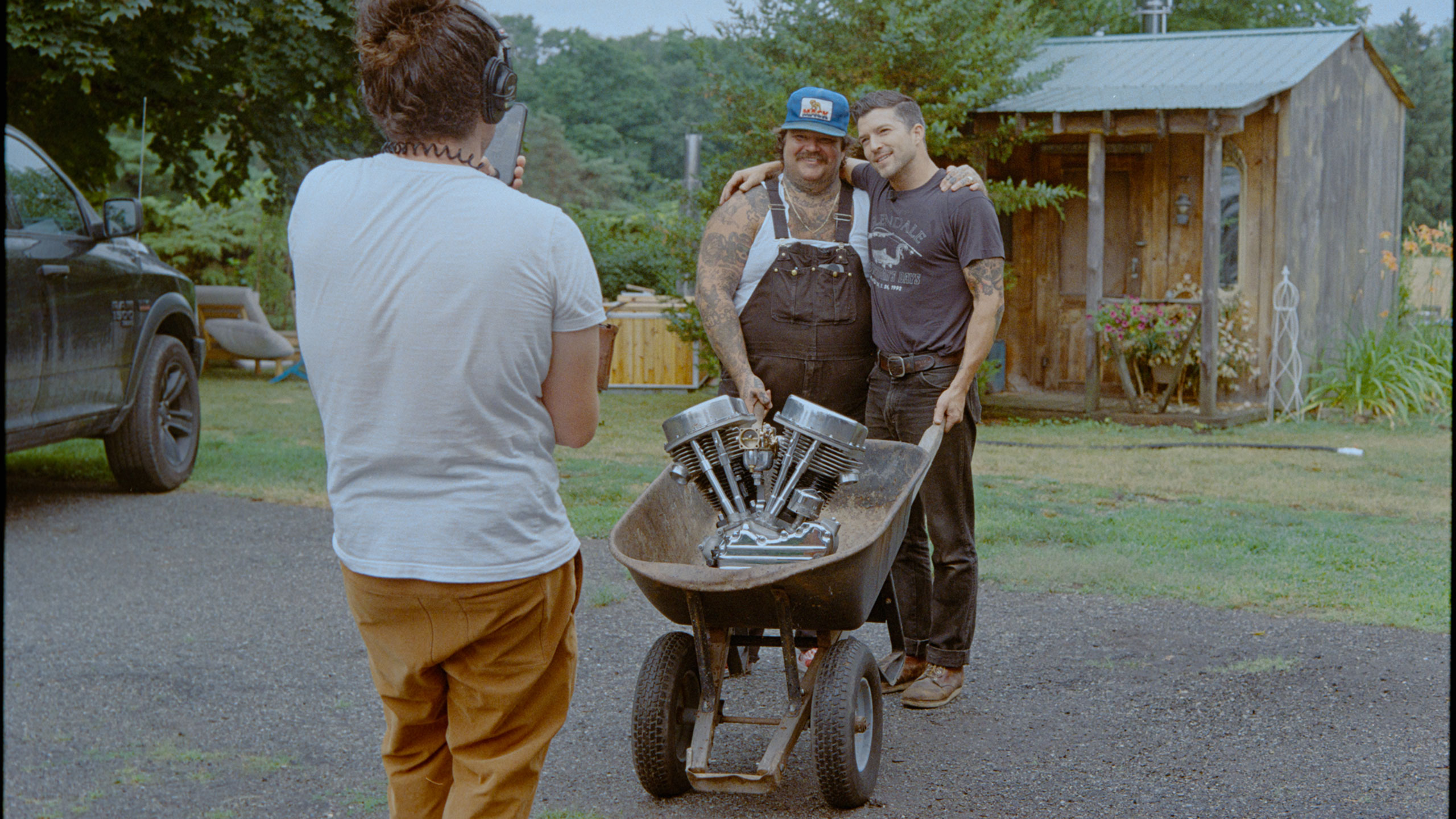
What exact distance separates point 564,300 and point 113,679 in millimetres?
3208

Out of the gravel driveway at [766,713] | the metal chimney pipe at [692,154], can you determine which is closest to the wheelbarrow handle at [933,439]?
the gravel driveway at [766,713]

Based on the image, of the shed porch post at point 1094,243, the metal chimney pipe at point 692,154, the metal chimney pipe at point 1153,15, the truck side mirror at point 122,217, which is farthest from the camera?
the metal chimney pipe at point 692,154

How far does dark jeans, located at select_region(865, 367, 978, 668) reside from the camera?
12.8 feet

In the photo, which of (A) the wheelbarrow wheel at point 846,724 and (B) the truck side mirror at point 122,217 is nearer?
(A) the wheelbarrow wheel at point 846,724

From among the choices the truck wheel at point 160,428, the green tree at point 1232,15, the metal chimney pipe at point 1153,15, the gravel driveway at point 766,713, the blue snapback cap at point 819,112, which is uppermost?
the green tree at point 1232,15

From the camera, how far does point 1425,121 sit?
50.0 m

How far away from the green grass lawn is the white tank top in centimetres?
223

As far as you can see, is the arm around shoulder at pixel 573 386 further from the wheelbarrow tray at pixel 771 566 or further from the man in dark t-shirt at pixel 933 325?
the man in dark t-shirt at pixel 933 325

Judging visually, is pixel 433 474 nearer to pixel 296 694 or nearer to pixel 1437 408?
pixel 296 694

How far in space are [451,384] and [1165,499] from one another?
6562mm

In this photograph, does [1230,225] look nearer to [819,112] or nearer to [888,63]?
[888,63]

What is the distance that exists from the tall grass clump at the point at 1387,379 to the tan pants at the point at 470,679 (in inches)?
438

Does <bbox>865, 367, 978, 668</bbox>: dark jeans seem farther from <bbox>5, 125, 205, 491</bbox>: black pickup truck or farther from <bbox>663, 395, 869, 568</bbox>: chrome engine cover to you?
<bbox>5, 125, 205, 491</bbox>: black pickup truck

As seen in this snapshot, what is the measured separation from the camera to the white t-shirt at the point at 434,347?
1822 mm
